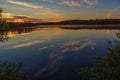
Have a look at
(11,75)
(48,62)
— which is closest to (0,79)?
(11,75)

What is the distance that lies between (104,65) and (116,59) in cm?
79

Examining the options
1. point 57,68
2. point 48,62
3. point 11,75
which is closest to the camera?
point 11,75

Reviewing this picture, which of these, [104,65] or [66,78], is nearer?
[104,65]

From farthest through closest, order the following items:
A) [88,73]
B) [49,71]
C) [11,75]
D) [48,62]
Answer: [48,62]
[49,71]
[88,73]
[11,75]

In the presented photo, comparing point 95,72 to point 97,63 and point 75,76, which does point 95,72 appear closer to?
point 97,63

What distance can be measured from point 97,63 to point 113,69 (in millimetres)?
1677

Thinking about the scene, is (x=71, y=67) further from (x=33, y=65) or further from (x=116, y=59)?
(x=116, y=59)

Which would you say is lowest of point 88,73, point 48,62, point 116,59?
point 48,62

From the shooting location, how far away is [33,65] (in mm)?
37531

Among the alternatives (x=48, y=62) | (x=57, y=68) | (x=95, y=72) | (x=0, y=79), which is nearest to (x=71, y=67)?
(x=57, y=68)

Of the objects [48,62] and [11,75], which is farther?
[48,62]

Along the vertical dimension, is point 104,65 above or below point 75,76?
above

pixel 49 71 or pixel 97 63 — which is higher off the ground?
pixel 97 63

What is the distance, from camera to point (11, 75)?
12.3 m
